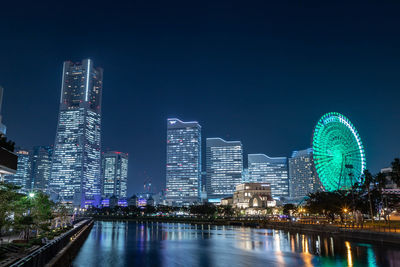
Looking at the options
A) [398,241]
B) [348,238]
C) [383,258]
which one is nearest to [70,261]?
[383,258]

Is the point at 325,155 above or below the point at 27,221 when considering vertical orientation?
above

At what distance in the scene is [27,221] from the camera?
33.6 meters

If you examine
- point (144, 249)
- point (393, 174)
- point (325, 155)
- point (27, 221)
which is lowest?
point (144, 249)

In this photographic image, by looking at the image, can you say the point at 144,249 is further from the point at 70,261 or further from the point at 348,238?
the point at 348,238

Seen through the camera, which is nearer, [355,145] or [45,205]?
[45,205]

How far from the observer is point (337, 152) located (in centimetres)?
8712

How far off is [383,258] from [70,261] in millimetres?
34805

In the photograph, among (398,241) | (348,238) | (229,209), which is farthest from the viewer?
(229,209)

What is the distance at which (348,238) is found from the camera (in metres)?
60.1

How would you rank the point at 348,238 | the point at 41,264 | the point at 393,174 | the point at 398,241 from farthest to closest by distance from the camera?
the point at 393,174
the point at 348,238
the point at 398,241
the point at 41,264

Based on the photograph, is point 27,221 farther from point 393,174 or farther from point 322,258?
point 393,174

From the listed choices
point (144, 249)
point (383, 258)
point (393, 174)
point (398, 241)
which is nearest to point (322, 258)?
point (383, 258)

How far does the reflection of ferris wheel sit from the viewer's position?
85.4m

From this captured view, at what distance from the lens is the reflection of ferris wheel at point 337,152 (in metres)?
85.4
